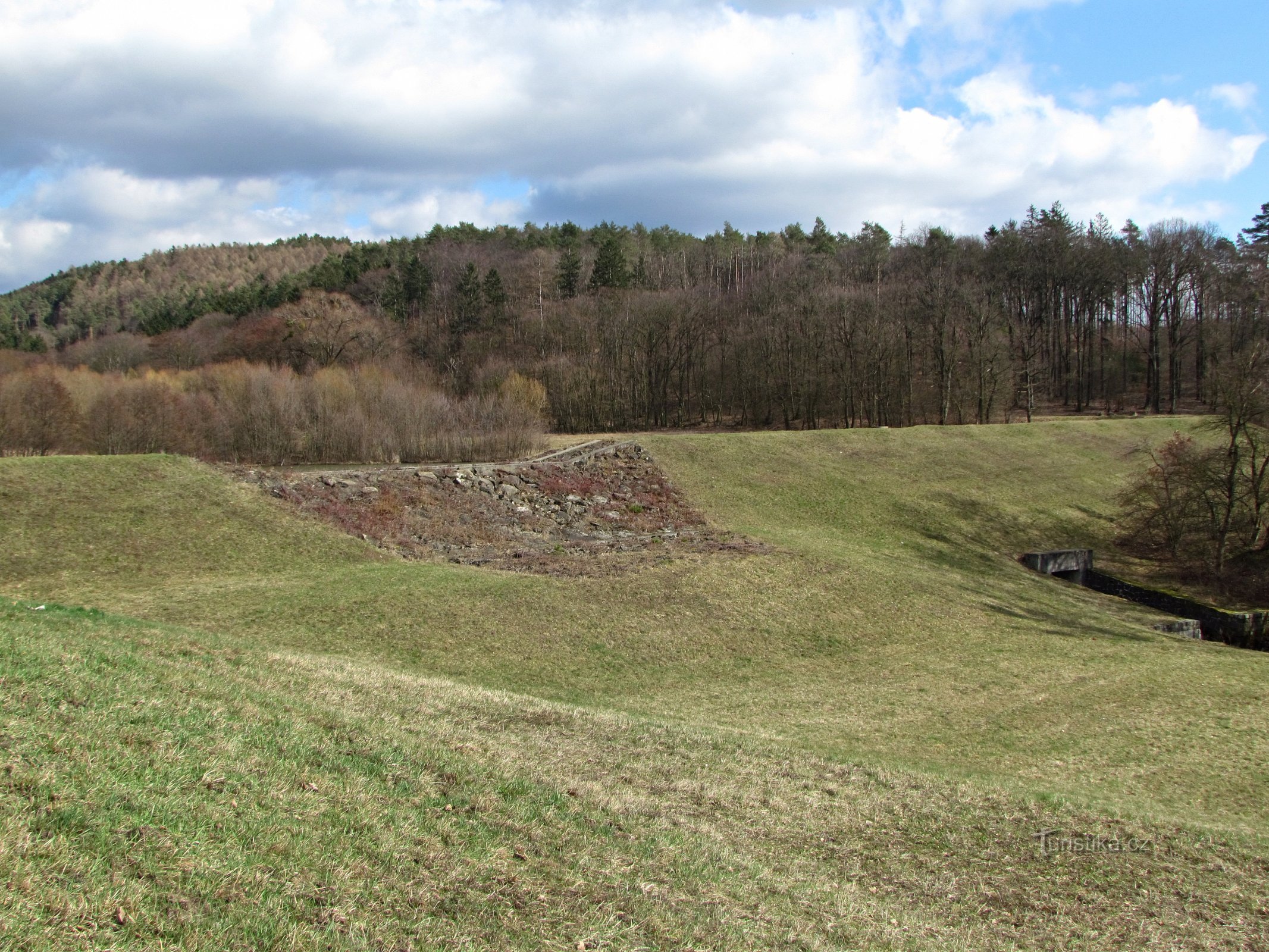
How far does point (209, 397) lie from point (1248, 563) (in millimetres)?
44541

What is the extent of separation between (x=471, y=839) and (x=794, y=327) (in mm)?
61531

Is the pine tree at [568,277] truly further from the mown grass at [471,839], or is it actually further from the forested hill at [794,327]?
the mown grass at [471,839]

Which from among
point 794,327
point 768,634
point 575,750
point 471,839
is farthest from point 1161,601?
point 794,327

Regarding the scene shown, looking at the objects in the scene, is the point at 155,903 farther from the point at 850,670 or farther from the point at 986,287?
the point at 986,287

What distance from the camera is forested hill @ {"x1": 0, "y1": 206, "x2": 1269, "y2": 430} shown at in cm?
6181

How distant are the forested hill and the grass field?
135 ft

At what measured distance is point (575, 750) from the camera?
29.4 ft

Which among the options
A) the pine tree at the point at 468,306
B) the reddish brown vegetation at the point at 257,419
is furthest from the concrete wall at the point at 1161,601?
the pine tree at the point at 468,306

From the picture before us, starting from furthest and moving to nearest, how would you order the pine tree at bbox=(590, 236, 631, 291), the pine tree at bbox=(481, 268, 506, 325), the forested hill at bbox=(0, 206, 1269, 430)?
the pine tree at bbox=(590, 236, 631, 291) → the pine tree at bbox=(481, 268, 506, 325) → the forested hill at bbox=(0, 206, 1269, 430)

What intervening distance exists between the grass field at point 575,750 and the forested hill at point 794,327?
41.1m

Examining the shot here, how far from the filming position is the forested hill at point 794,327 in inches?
2434

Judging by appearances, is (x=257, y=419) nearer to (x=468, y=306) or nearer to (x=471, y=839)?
(x=471, y=839)

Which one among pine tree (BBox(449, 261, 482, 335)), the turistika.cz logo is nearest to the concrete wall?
the turistika.cz logo

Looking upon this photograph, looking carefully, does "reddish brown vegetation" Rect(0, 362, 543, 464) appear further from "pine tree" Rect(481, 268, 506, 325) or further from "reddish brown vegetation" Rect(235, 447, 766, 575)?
"pine tree" Rect(481, 268, 506, 325)
